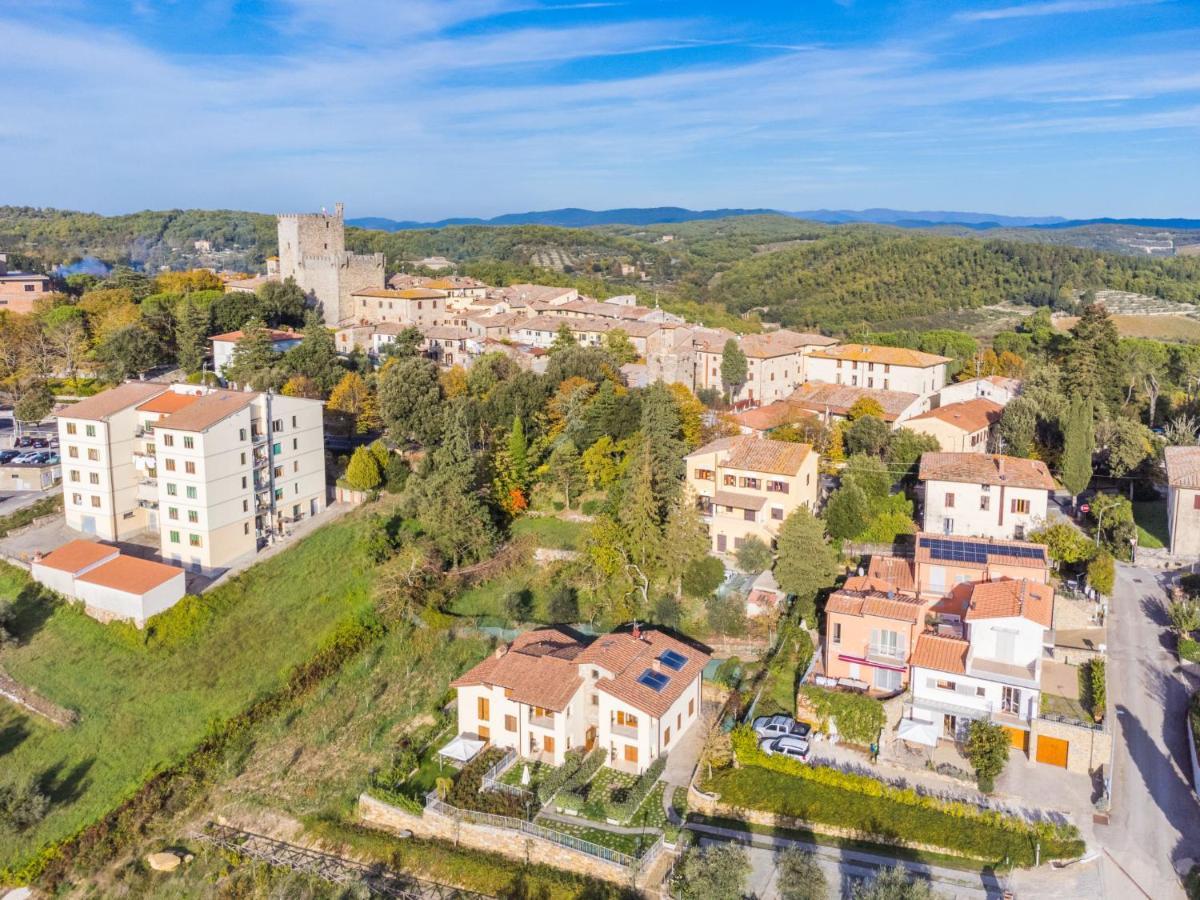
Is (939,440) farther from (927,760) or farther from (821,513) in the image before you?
(927,760)

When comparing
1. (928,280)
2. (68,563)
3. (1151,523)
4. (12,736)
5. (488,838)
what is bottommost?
(12,736)

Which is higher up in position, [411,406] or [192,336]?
[192,336]

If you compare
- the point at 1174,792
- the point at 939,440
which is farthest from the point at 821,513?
the point at 1174,792

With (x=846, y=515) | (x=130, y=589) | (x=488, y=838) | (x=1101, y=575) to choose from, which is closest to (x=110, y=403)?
(x=130, y=589)

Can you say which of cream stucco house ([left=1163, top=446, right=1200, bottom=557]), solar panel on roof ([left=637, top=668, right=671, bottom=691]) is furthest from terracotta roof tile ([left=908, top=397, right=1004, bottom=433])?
solar panel on roof ([left=637, top=668, right=671, bottom=691])

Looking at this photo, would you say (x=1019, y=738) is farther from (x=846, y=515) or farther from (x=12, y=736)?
(x=12, y=736)

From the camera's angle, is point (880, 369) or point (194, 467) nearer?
point (194, 467)

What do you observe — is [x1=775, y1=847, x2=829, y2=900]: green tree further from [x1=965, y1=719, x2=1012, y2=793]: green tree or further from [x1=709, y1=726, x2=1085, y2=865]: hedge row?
[x1=965, y1=719, x2=1012, y2=793]: green tree
